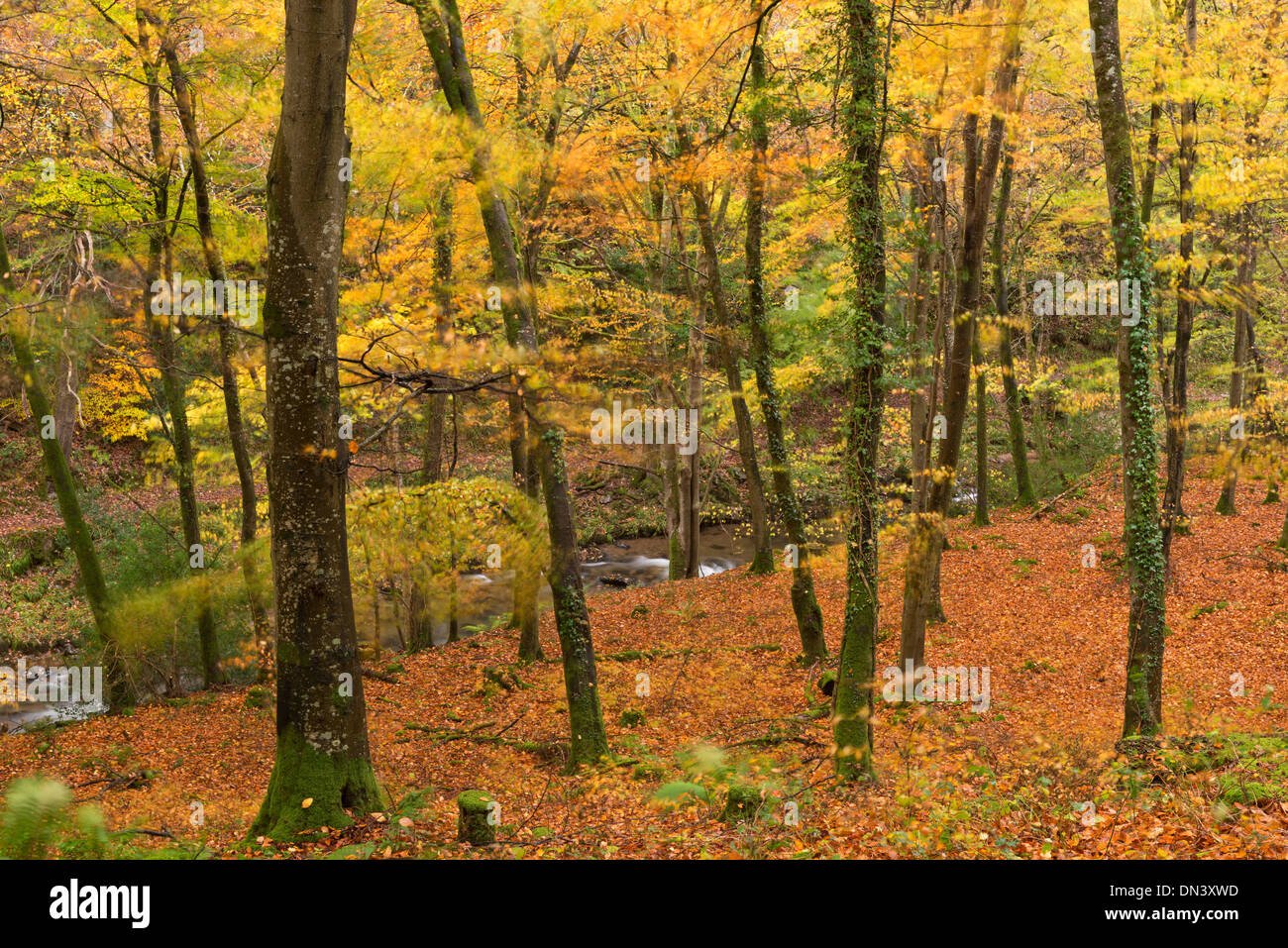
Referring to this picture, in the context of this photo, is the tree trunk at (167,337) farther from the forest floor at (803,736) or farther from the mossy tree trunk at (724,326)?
the mossy tree trunk at (724,326)

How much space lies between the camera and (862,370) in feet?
25.6

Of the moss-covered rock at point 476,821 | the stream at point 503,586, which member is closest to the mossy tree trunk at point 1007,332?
the stream at point 503,586

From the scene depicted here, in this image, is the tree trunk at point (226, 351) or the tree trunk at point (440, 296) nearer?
the tree trunk at point (226, 351)

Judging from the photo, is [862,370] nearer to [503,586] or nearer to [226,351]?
[226,351]

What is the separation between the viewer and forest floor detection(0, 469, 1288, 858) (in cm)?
548

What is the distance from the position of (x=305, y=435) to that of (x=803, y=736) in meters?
6.64

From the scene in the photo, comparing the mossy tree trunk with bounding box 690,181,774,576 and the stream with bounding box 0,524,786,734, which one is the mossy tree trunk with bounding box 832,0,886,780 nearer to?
the mossy tree trunk with bounding box 690,181,774,576

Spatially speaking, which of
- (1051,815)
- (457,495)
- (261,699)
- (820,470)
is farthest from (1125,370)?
(820,470)

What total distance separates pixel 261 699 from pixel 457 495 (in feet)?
16.7

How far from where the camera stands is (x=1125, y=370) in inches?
308

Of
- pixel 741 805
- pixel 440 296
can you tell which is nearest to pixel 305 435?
pixel 741 805

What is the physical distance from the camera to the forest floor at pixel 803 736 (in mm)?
5484

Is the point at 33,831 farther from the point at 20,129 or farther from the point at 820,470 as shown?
the point at 820,470

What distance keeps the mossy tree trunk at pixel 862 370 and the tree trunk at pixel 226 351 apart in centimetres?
769
